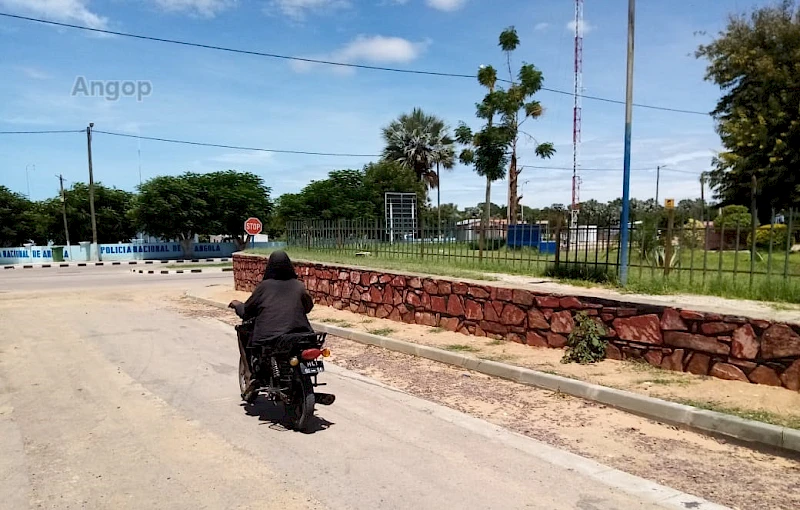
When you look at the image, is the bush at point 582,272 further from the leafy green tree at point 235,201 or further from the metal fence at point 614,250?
the leafy green tree at point 235,201

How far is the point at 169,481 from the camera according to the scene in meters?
4.28

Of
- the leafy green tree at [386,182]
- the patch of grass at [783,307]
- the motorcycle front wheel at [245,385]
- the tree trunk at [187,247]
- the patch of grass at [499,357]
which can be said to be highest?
the leafy green tree at [386,182]

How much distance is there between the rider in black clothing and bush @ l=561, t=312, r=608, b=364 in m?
3.57

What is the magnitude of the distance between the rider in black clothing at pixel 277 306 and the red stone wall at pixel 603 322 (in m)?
3.81

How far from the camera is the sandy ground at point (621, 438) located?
423cm

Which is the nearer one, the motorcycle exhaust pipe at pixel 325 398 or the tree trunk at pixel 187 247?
the motorcycle exhaust pipe at pixel 325 398

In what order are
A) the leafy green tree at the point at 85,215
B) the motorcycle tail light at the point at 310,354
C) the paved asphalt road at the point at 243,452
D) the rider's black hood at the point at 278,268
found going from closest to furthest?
1. the paved asphalt road at the point at 243,452
2. the motorcycle tail light at the point at 310,354
3. the rider's black hood at the point at 278,268
4. the leafy green tree at the point at 85,215

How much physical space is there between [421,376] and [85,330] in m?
→ 7.51

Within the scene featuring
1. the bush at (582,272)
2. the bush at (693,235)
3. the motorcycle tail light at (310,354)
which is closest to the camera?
the motorcycle tail light at (310,354)

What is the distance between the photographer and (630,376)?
21.9 ft

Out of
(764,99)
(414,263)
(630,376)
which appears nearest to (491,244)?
(414,263)

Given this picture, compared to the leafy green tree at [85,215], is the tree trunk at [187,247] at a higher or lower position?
lower

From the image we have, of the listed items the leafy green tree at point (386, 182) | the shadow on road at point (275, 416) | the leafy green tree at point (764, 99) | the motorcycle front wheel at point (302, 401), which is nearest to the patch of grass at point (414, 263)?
the shadow on road at point (275, 416)

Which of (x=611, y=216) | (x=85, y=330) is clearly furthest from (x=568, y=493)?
(x=85, y=330)
